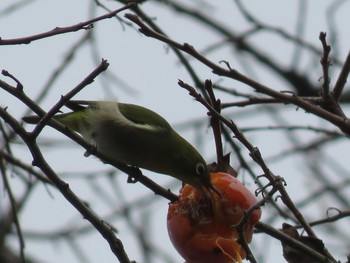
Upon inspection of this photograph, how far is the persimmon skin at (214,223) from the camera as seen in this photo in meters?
3.35

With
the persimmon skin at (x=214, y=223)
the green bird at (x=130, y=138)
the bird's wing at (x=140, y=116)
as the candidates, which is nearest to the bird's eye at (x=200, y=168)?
the green bird at (x=130, y=138)

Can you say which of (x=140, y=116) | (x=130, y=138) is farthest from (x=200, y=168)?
(x=140, y=116)

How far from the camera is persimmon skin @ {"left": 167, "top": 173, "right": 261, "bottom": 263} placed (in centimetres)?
335

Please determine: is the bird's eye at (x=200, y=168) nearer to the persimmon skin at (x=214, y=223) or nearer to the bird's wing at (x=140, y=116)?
the persimmon skin at (x=214, y=223)

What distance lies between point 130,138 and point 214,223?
155cm

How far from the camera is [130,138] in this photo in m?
4.91

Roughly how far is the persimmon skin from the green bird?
110 centimetres

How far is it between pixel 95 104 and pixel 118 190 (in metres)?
1.68

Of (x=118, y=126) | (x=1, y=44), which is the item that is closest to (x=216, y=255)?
(x=1, y=44)

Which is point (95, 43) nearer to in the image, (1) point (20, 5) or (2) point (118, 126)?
(1) point (20, 5)

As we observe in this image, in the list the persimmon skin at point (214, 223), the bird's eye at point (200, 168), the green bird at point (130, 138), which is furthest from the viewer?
the green bird at point (130, 138)

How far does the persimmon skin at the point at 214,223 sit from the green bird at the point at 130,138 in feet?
3.61

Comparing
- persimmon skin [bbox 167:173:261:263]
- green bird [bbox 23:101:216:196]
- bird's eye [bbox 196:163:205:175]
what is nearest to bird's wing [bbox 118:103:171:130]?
green bird [bbox 23:101:216:196]

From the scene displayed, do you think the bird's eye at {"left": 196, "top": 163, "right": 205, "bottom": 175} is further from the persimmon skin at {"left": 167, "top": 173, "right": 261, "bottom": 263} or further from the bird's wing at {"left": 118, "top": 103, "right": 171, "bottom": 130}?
the bird's wing at {"left": 118, "top": 103, "right": 171, "bottom": 130}
